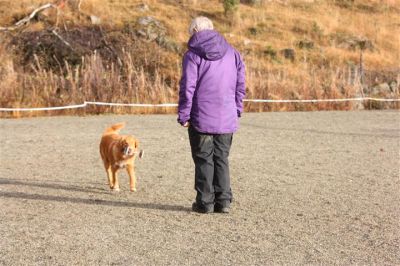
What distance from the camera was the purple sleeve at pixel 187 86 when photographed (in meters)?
5.74

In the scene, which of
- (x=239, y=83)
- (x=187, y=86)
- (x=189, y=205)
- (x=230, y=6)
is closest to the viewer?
(x=187, y=86)

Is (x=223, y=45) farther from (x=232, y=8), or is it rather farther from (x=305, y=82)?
(x=232, y=8)

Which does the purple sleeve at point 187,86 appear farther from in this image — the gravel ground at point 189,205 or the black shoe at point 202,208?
the gravel ground at point 189,205

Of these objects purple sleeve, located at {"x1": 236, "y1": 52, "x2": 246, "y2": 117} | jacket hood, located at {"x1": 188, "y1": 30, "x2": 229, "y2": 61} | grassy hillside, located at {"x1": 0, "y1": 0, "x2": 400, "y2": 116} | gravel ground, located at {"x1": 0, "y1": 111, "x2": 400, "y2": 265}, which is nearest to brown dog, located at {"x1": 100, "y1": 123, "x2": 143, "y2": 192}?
gravel ground, located at {"x1": 0, "y1": 111, "x2": 400, "y2": 265}

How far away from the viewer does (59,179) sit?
7734 millimetres

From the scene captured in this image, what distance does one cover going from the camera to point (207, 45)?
576 centimetres

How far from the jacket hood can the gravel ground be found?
144cm

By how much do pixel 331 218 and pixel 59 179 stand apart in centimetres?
339

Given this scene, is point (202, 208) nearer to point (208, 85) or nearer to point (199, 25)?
point (208, 85)

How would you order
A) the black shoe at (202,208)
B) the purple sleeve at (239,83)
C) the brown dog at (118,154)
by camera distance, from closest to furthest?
1. the black shoe at (202,208)
2. the purple sleeve at (239,83)
3. the brown dog at (118,154)

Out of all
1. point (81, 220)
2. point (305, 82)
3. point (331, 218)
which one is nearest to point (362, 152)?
point (331, 218)

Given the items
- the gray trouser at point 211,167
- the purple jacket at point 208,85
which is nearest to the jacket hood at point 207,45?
the purple jacket at point 208,85

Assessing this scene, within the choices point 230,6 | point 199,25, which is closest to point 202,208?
point 199,25

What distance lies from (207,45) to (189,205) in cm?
159
